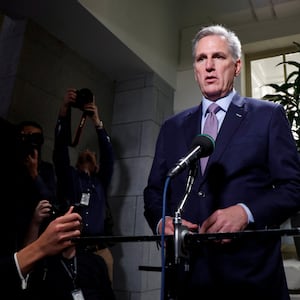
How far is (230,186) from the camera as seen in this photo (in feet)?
3.48

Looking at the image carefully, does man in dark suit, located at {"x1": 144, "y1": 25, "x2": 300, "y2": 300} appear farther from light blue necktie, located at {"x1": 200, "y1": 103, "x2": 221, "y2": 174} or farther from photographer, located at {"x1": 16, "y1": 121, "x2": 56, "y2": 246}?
photographer, located at {"x1": 16, "y1": 121, "x2": 56, "y2": 246}

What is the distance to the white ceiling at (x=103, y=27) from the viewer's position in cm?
239

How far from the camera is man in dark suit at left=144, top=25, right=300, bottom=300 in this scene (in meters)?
0.96

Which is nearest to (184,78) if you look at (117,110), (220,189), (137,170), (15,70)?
(117,110)

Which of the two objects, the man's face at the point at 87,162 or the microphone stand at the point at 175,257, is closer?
the microphone stand at the point at 175,257

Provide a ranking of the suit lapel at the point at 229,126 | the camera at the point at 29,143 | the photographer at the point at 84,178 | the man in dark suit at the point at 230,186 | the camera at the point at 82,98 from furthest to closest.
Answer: the camera at the point at 82,98, the photographer at the point at 84,178, the camera at the point at 29,143, the suit lapel at the point at 229,126, the man in dark suit at the point at 230,186

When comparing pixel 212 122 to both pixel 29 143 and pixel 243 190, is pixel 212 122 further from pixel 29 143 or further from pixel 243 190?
pixel 29 143

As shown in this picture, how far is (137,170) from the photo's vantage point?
298cm

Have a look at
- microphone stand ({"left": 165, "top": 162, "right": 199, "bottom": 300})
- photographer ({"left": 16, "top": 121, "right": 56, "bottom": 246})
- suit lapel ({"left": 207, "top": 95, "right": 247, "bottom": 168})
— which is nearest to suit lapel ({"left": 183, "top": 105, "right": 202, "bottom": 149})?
suit lapel ({"left": 207, "top": 95, "right": 247, "bottom": 168})

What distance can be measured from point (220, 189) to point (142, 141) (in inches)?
78.6

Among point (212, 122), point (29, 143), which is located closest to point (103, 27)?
point (29, 143)

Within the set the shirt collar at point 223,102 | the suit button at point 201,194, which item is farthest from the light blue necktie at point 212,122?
A: the suit button at point 201,194

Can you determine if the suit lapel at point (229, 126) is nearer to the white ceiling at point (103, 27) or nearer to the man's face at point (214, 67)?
the man's face at point (214, 67)

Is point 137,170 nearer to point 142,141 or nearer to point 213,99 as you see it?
point 142,141
